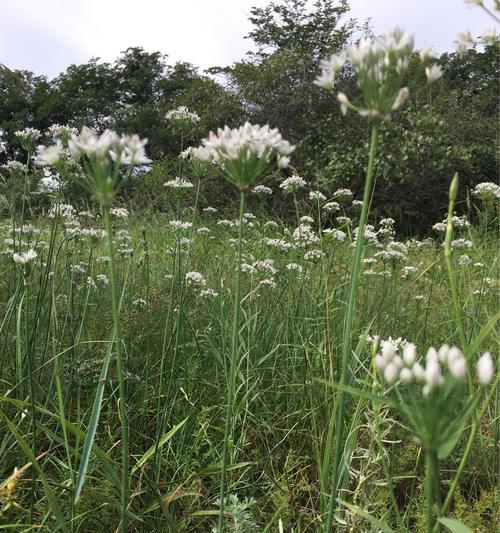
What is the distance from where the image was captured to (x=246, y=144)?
0.94 meters

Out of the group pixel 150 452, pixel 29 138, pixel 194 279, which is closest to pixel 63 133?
pixel 29 138

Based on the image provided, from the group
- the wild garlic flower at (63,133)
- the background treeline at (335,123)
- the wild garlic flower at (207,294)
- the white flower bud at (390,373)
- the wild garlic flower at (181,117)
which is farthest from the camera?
the background treeline at (335,123)

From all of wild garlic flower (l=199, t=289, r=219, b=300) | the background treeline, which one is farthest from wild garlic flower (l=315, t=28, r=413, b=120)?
the background treeline

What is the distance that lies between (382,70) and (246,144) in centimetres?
25

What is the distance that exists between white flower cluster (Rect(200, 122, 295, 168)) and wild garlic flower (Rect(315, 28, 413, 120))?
0.50ft

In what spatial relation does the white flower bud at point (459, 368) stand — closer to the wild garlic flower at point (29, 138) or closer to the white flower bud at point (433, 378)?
the white flower bud at point (433, 378)

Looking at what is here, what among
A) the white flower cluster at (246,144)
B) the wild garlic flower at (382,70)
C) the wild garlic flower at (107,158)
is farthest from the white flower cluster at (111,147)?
the wild garlic flower at (382,70)

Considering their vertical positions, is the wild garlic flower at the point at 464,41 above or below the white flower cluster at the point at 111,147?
above

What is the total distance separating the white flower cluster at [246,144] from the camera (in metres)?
0.94

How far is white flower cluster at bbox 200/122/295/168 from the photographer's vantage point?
0.94 meters

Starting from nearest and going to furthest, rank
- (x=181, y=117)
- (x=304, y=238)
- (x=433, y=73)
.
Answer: (x=433, y=73)
(x=181, y=117)
(x=304, y=238)

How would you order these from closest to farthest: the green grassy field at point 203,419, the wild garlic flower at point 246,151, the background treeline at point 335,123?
the wild garlic flower at point 246,151 → the green grassy field at point 203,419 → the background treeline at point 335,123

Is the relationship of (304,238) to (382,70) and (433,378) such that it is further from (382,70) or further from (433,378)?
(433,378)

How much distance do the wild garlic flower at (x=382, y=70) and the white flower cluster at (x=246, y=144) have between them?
6.0 inches
